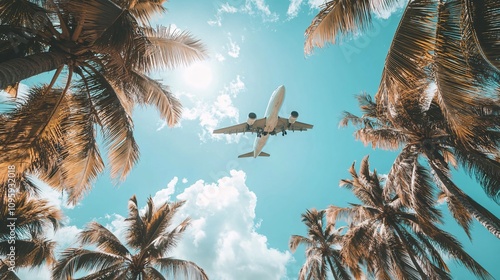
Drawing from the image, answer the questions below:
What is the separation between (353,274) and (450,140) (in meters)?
Answer: 10.9

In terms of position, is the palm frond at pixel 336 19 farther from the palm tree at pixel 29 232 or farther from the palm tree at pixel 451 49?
the palm tree at pixel 29 232

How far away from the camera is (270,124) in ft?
82.8

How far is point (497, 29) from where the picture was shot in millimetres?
4113

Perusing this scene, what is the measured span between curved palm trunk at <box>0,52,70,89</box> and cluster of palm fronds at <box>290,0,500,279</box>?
561cm

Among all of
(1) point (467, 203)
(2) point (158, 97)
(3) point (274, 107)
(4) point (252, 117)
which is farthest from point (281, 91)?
(1) point (467, 203)

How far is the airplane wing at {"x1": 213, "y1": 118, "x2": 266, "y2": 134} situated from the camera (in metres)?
26.8

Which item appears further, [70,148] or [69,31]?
[70,148]

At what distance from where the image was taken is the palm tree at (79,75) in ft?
17.9

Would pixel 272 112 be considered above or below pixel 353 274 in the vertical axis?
above

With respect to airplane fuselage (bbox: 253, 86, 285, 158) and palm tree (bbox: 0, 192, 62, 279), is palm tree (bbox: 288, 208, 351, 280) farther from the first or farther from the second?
palm tree (bbox: 0, 192, 62, 279)

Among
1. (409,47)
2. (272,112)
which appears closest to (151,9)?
(409,47)

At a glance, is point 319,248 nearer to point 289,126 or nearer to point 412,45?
point 289,126

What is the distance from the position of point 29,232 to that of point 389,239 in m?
16.7

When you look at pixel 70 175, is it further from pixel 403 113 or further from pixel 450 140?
pixel 450 140
